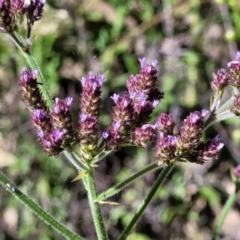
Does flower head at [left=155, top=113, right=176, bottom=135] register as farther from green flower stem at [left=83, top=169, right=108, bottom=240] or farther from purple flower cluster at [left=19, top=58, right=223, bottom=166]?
green flower stem at [left=83, top=169, right=108, bottom=240]

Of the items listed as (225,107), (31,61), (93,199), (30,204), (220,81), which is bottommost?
(30,204)

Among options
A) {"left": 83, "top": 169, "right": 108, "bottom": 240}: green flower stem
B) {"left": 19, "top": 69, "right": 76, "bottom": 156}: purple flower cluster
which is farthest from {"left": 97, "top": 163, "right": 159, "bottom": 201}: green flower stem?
{"left": 19, "top": 69, "right": 76, "bottom": 156}: purple flower cluster

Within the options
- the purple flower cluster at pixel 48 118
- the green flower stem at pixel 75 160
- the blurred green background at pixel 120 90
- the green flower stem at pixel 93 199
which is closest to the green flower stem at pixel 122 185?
the green flower stem at pixel 93 199

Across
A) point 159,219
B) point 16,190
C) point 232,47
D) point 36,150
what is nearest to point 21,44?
point 16,190

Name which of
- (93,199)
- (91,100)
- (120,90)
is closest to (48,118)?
(91,100)

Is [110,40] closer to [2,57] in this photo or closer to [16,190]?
[2,57]

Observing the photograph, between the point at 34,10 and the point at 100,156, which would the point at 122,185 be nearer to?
the point at 100,156

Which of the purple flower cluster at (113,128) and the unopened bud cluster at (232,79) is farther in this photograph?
the unopened bud cluster at (232,79)

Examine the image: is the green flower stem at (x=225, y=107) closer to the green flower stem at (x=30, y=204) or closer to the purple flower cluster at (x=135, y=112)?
the purple flower cluster at (x=135, y=112)
